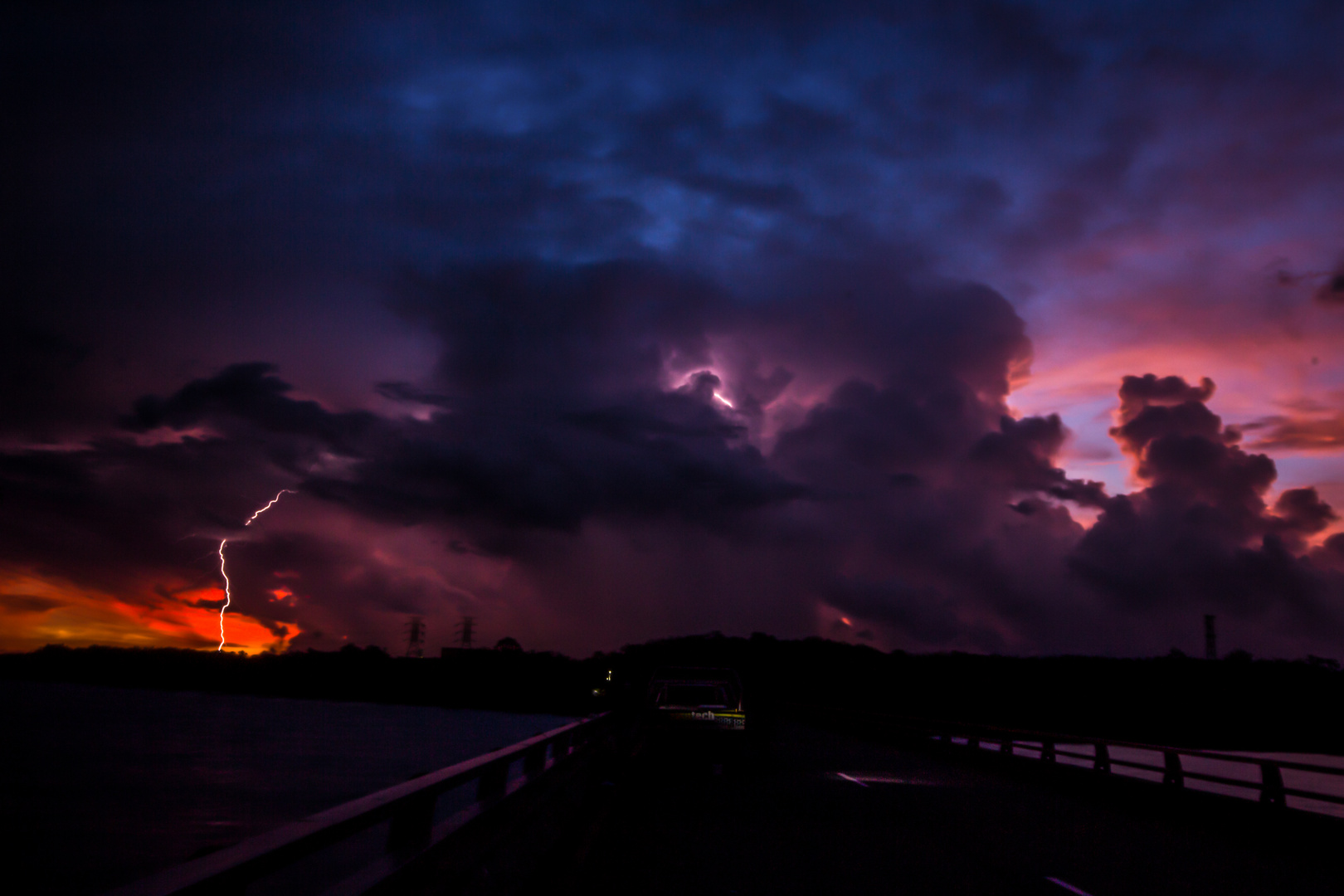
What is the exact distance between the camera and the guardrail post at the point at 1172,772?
17.6m

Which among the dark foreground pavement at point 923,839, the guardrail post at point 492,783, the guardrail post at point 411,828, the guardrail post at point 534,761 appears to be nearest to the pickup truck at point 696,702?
the dark foreground pavement at point 923,839

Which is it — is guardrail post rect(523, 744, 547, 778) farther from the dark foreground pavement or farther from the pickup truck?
the pickup truck

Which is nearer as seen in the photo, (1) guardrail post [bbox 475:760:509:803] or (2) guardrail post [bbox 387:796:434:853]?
(2) guardrail post [bbox 387:796:434:853]

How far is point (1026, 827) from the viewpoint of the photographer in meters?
13.3

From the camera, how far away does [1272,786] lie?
14.4m

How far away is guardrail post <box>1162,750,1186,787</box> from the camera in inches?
Result: 694

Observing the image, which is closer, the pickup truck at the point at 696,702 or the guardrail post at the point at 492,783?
the guardrail post at the point at 492,783

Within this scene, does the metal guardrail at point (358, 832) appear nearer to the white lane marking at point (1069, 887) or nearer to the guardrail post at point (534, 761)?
the guardrail post at point (534, 761)

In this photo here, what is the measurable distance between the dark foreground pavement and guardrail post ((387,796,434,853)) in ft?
8.82

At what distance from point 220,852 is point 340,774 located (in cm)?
10608

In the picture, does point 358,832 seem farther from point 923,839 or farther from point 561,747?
point 561,747

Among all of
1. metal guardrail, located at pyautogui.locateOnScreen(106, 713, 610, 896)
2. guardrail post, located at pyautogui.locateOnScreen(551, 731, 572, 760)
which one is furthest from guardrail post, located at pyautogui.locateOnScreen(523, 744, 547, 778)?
guardrail post, located at pyautogui.locateOnScreen(551, 731, 572, 760)

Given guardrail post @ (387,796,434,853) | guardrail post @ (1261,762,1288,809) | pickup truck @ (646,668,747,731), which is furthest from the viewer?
pickup truck @ (646,668,747,731)

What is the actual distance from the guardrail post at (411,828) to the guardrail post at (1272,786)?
13.3 metres
